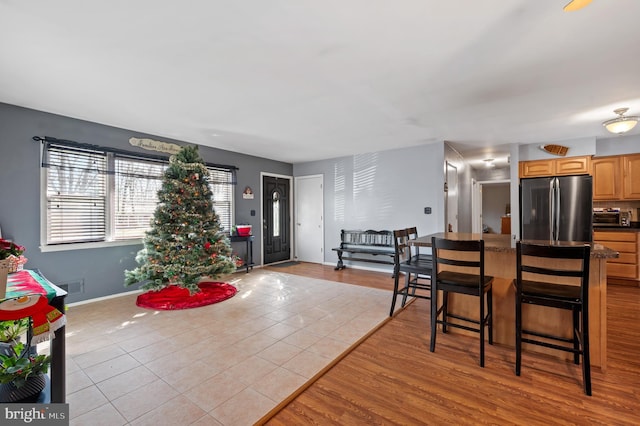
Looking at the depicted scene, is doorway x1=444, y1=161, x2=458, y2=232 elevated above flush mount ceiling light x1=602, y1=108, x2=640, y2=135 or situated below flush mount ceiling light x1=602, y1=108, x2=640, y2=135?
below

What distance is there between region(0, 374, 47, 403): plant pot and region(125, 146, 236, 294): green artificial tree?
2.20 m

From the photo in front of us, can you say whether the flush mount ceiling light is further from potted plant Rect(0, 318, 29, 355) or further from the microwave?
potted plant Rect(0, 318, 29, 355)

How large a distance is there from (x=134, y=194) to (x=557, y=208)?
6.63 metres

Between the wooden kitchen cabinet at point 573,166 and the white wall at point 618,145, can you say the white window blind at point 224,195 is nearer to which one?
the wooden kitchen cabinet at point 573,166

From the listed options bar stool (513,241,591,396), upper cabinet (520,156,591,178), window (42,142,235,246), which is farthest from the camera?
upper cabinet (520,156,591,178)

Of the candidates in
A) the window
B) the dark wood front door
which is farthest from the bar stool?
the dark wood front door

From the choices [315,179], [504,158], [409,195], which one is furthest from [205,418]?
[504,158]

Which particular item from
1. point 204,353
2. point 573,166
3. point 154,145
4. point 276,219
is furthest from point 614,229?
point 154,145

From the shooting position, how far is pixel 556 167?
191 inches

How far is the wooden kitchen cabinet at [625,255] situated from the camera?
14.6 feet

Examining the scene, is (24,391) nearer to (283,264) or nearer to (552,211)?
(283,264)

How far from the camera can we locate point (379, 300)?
381cm

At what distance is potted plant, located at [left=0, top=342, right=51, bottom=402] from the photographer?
1477 mm

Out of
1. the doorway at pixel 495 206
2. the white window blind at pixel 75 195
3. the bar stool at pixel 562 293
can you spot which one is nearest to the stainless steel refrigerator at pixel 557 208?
the bar stool at pixel 562 293
